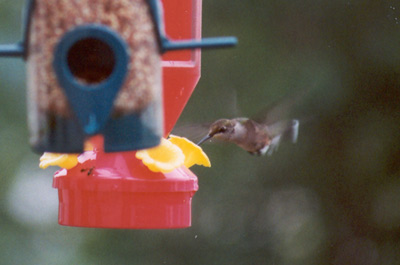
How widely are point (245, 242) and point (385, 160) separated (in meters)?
1.28

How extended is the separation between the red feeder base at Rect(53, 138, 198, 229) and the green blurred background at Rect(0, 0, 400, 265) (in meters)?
2.55

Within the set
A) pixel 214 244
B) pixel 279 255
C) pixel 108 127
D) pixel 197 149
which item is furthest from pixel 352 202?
pixel 108 127

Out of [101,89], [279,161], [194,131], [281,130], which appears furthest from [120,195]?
[279,161]

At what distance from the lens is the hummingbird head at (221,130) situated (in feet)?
12.8

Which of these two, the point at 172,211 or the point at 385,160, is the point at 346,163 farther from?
the point at 172,211

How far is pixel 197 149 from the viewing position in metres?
2.73

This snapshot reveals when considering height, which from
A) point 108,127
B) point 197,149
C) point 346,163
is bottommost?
point 346,163

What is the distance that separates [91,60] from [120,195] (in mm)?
483

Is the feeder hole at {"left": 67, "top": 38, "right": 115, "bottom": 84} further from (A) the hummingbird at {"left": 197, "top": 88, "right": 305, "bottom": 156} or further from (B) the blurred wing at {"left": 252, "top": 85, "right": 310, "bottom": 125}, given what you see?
(B) the blurred wing at {"left": 252, "top": 85, "right": 310, "bottom": 125}

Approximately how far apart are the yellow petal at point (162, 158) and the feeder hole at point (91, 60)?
0.33 meters

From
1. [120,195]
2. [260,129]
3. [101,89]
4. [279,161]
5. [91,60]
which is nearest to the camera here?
[101,89]

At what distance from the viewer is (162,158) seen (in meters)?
2.48

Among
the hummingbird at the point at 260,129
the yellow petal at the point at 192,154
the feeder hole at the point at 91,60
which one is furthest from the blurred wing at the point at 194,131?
the feeder hole at the point at 91,60

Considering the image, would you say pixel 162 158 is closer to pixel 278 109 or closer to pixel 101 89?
pixel 101 89
